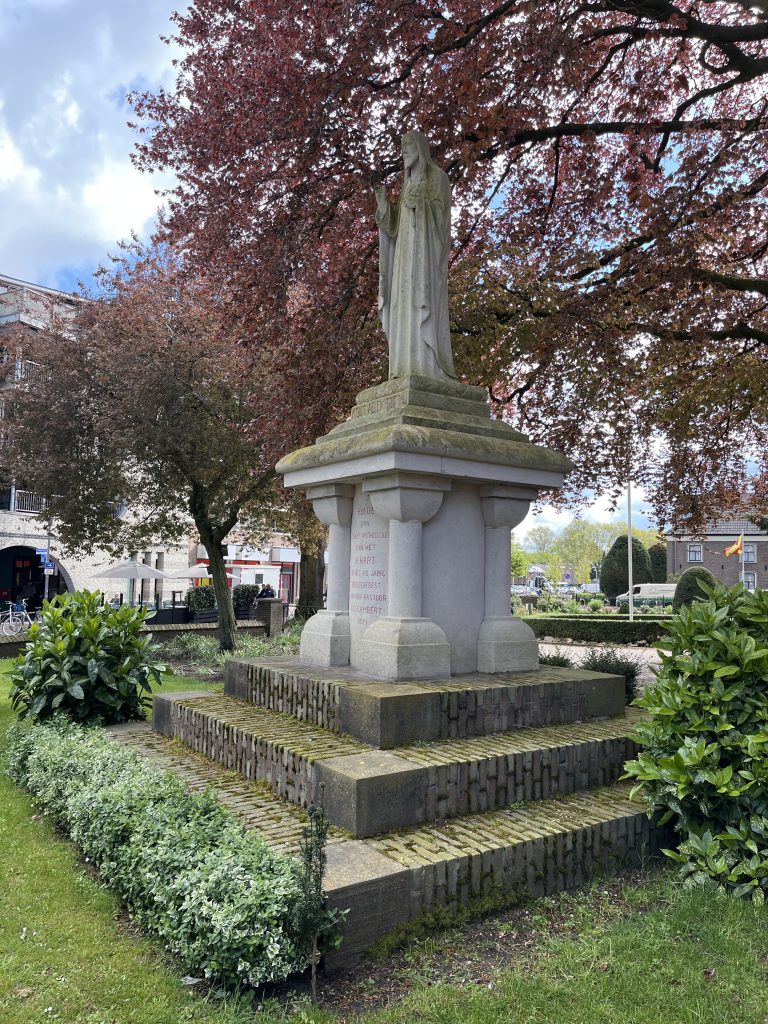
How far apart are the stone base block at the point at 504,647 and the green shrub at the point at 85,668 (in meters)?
3.38

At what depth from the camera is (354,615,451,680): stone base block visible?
5.75m

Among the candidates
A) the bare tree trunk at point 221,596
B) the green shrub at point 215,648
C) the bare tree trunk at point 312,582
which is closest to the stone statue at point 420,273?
the green shrub at point 215,648

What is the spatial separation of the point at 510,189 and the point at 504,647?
8714 millimetres

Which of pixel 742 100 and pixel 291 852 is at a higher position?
pixel 742 100

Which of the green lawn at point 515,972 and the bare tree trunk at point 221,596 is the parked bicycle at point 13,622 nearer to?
the bare tree trunk at point 221,596

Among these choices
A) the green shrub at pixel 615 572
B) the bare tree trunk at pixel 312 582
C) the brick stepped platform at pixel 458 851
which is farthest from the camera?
the green shrub at pixel 615 572

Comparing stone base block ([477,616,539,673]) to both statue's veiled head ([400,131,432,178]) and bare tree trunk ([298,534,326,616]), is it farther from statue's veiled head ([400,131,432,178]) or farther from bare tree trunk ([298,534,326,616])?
bare tree trunk ([298,534,326,616])

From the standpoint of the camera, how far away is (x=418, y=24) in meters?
8.20

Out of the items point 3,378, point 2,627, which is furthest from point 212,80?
point 2,627

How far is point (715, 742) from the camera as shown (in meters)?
4.45

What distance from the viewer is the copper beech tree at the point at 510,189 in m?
8.54

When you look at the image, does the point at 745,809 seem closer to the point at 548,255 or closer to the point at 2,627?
the point at 548,255

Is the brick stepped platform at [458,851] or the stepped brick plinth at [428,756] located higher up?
the stepped brick plinth at [428,756]

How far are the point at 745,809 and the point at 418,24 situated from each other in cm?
828
